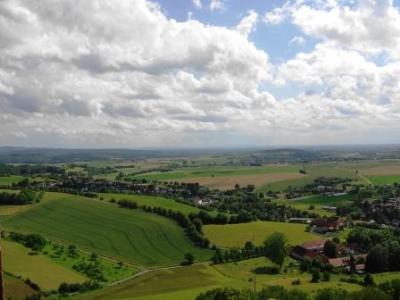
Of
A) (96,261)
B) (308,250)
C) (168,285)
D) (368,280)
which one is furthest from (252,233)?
(368,280)

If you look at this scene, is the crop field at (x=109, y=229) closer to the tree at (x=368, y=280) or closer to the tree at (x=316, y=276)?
the tree at (x=316, y=276)

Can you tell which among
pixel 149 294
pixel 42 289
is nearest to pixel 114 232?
pixel 42 289

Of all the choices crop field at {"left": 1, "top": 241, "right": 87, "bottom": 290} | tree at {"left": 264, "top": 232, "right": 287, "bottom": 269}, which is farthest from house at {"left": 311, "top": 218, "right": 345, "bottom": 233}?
crop field at {"left": 1, "top": 241, "right": 87, "bottom": 290}

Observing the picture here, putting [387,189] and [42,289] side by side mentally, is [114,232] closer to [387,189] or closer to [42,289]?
[42,289]

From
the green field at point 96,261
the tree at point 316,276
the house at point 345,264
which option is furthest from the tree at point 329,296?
the green field at point 96,261

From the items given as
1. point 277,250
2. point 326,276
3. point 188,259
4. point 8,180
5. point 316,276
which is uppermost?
point 8,180

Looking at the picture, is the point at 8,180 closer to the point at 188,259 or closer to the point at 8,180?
the point at 8,180
